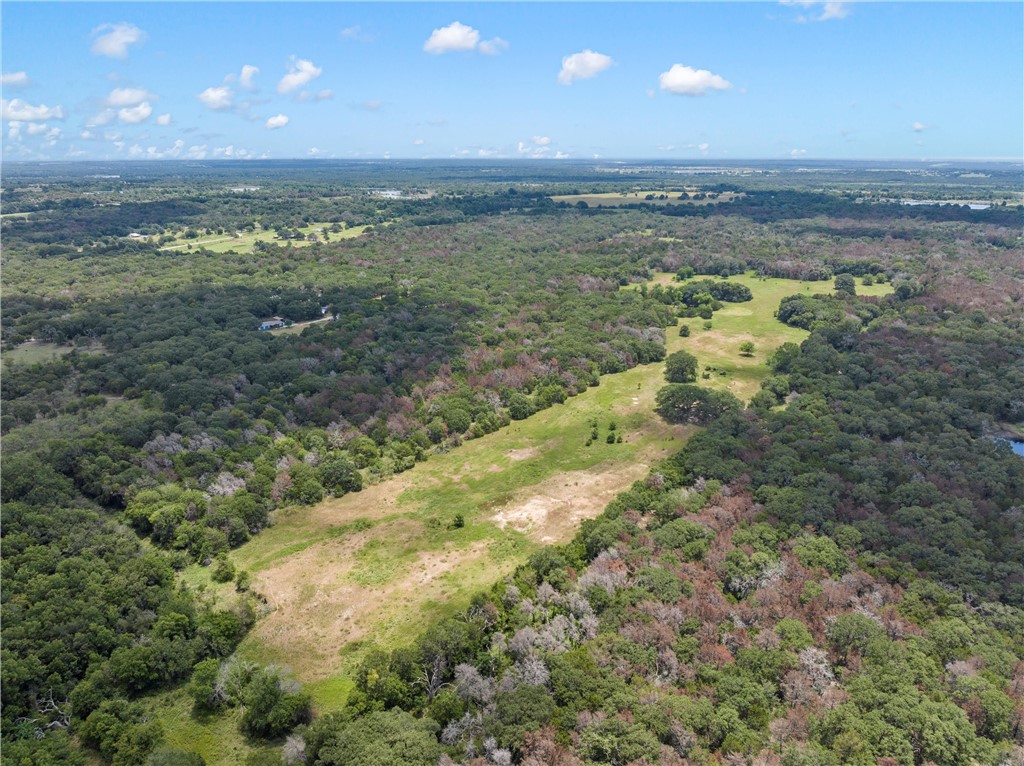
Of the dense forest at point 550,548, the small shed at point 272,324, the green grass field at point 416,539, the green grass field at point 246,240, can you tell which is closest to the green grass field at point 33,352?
the dense forest at point 550,548

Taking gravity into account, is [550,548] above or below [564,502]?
above

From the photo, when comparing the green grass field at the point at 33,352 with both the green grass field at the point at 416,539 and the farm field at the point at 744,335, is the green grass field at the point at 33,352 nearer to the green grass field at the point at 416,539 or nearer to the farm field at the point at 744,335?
the green grass field at the point at 416,539

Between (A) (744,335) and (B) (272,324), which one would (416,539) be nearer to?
(B) (272,324)

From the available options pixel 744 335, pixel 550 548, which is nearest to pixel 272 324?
pixel 550 548

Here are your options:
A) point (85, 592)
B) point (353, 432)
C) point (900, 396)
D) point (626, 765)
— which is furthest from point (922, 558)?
point (85, 592)

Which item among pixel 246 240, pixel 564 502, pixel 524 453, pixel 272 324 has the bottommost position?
pixel 564 502

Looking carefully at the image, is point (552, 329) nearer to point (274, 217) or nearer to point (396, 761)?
point (396, 761)

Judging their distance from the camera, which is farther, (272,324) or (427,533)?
(272,324)

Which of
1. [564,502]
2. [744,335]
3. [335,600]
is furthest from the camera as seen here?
[744,335]
